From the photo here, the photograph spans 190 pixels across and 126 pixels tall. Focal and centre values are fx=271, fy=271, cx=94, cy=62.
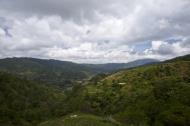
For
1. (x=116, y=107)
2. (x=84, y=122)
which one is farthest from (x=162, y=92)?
(x=84, y=122)

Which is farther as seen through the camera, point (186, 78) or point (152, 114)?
point (186, 78)

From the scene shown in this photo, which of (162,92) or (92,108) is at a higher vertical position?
(162,92)

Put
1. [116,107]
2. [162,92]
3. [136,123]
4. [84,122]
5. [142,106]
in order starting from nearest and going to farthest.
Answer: [84,122] → [136,123] → [142,106] → [162,92] → [116,107]

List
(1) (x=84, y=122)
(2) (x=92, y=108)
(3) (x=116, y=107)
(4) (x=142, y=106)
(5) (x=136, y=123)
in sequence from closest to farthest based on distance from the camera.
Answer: (1) (x=84, y=122) < (5) (x=136, y=123) < (4) (x=142, y=106) < (3) (x=116, y=107) < (2) (x=92, y=108)

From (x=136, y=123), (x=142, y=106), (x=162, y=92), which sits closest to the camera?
(x=136, y=123)

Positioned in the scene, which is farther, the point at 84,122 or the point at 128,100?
the point at 128,100

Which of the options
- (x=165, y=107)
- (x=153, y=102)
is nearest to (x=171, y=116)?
(x=165, y=107)

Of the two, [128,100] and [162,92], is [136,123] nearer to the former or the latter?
[162,92]

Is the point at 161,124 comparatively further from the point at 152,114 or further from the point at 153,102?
the point at 153,102

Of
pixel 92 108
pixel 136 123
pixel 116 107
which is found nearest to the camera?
pixel 136 123
